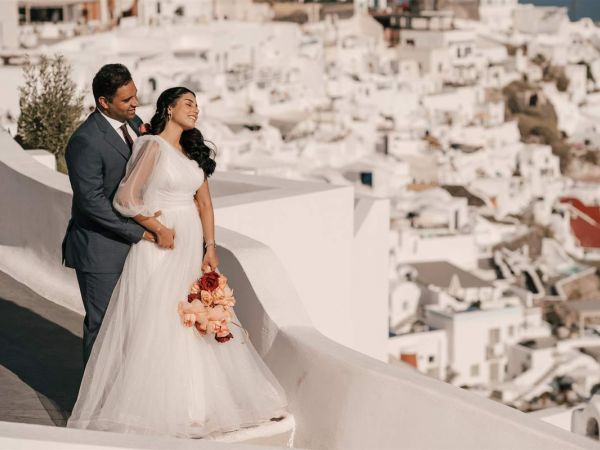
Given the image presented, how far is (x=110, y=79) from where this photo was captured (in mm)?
4227

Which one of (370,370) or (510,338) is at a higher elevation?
(370,370)

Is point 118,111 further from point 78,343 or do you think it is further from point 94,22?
point 94,22

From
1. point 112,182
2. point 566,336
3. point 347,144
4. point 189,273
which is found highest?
point 112,182

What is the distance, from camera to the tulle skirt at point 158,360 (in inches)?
167

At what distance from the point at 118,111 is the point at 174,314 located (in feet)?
2.33

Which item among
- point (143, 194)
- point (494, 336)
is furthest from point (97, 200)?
point (494, 336)

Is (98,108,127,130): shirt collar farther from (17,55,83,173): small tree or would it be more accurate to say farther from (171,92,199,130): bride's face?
(17,55,83,173): small tree

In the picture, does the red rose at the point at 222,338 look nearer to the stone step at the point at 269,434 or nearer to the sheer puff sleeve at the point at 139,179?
the stone step at the point at 269,434

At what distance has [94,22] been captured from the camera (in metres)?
52.5

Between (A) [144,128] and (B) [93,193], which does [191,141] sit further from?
(B) [93,193]

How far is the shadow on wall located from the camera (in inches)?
190

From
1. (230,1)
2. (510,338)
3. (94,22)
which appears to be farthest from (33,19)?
(510,338)

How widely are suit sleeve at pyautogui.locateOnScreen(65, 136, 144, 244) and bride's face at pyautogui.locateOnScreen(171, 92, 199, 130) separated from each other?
0.30m

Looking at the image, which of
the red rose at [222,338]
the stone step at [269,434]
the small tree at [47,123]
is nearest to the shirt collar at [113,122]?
the red rose at [222,338]
